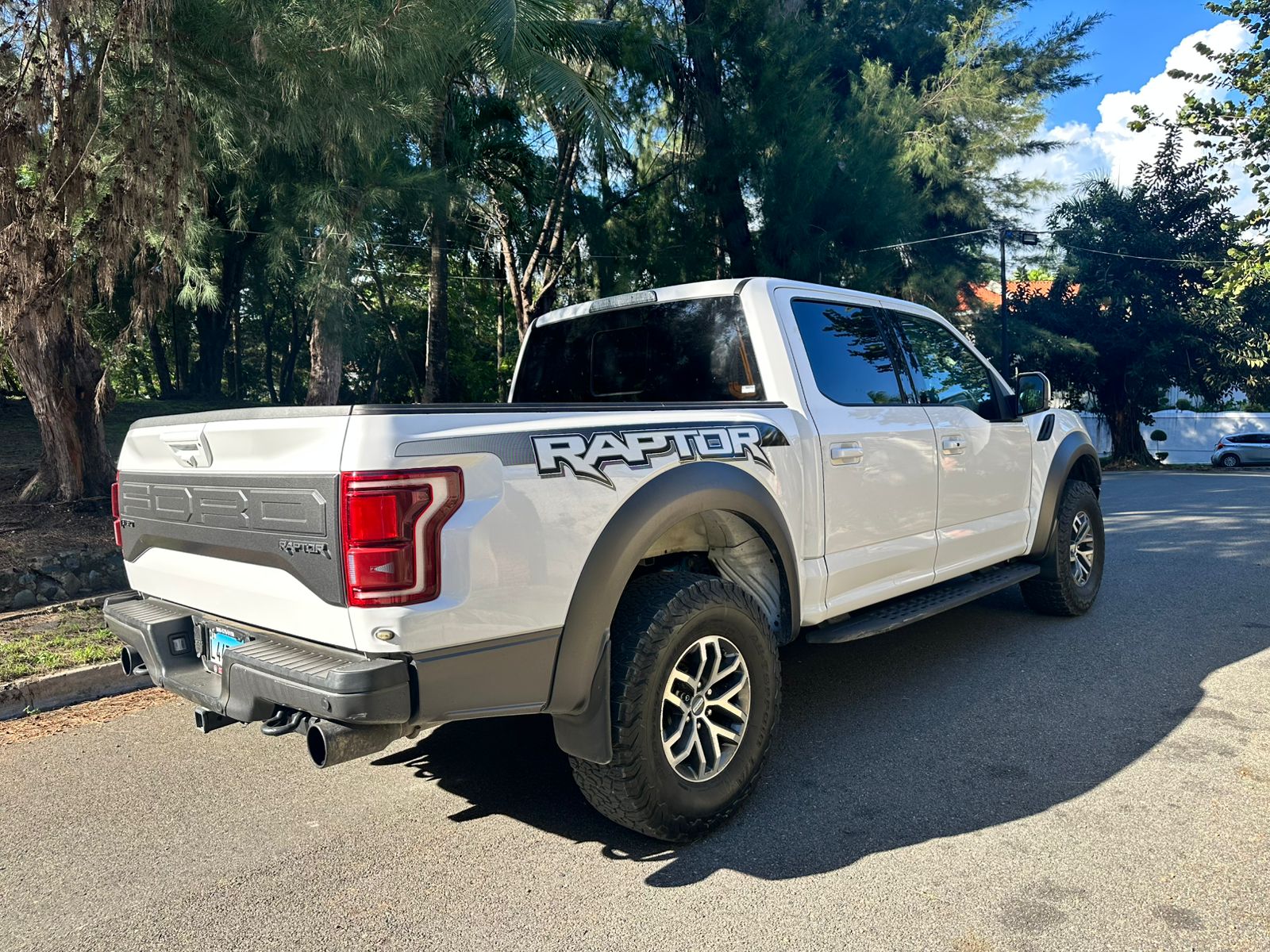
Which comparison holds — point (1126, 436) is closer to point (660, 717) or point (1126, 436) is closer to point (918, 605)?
point (918, 605)

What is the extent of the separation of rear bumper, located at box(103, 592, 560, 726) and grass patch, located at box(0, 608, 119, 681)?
8.54ft

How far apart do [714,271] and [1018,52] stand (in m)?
15.7

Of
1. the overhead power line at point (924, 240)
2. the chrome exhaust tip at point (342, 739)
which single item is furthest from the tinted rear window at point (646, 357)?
the overhead power line at point (924, 240)

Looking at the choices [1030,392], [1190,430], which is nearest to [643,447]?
[1030,392]

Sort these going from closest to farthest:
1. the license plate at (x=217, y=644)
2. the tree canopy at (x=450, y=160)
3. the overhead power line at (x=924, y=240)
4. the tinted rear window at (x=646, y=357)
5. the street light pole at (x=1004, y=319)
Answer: the license plate at (x=217, y=644)
the tinted rear window at (x=646, y=357)
the tree canopy at (x=450, y=160)
the overhead power line at (x=924, y=240)
the street light pole at (x=1004, y=319)

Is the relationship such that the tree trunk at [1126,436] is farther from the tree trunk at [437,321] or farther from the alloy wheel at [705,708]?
the alloy wheel at [705,708]


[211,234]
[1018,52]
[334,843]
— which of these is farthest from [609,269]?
[1018,52]

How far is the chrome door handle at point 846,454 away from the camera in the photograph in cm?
383

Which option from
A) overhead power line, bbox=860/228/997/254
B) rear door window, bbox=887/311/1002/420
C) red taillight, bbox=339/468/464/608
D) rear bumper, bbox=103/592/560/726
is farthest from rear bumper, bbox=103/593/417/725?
overhead power line, bbox=860/228/997/254

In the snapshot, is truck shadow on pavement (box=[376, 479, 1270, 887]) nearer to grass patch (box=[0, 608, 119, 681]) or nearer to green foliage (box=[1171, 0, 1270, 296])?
grass patch (box=[0, 608, 119, 681])

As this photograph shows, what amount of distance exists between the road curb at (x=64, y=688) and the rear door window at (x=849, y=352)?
3.88m

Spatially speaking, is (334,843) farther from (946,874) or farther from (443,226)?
(443,226)

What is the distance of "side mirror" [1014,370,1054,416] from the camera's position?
17.7ft

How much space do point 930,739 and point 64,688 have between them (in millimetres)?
4445
